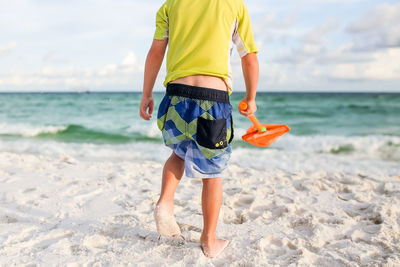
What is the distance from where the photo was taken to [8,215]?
238 centimetres

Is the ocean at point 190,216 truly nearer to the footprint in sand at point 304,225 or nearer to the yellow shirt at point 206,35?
the footprint in sand at point 304,225

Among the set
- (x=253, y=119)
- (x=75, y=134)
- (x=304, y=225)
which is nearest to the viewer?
(x=253, y=119)

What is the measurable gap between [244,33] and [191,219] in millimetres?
1269

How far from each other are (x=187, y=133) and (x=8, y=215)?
1.52 metres

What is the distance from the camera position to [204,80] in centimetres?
170

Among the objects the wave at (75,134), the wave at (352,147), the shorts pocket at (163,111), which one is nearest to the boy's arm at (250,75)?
the shorts pocket at (163,111)

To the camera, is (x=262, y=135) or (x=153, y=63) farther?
(x=262, y=135)

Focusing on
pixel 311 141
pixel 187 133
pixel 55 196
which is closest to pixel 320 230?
pixel 187 133

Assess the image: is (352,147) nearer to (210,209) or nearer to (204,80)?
(210,209)

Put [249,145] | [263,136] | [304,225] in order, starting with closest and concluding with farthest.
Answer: [263,136], [304,225], [249,145]

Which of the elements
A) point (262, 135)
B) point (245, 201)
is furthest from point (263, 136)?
point (245, 201)

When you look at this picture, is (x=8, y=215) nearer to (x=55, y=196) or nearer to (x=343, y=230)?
(x=55, y=196)

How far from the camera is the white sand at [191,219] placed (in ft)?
6.04

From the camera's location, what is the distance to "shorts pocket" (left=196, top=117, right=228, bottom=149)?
1.68 m
